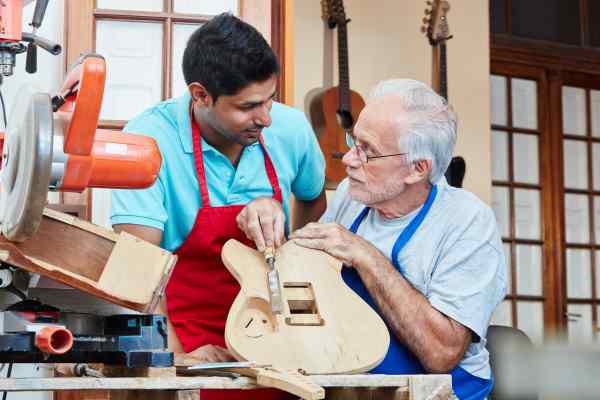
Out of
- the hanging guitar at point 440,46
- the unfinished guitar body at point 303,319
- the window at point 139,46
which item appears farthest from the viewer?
the hanging guitar at point 440,46

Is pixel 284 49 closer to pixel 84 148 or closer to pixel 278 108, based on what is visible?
pixel 278 108


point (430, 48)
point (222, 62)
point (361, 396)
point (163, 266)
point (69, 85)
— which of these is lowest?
point (361, 396)

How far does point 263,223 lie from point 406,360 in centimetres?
37

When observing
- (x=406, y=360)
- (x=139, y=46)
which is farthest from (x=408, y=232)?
(x=139, y=46)

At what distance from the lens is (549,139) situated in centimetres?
567

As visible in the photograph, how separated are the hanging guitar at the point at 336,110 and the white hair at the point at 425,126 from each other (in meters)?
2.18

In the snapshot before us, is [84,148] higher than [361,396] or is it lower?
higher

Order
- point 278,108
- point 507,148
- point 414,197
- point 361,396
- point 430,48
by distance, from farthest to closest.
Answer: point 507,148 < point 430,48 < point 278,108 < point 414,197 < point 361,396

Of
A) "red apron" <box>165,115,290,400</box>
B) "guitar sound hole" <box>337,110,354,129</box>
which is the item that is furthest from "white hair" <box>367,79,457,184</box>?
"guitar sound hole" <box>337,110,354,129</box>

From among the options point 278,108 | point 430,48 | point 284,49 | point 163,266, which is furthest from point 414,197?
point 430,48

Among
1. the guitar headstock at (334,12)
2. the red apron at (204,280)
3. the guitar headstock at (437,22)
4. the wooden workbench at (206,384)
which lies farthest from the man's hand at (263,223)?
the guitar headstock at (437,22)

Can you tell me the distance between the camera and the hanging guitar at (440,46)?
4418mm

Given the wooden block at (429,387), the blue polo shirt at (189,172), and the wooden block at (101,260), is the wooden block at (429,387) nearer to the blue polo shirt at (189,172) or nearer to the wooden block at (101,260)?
the wooden block at (101,260)

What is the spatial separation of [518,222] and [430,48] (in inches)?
56.7
